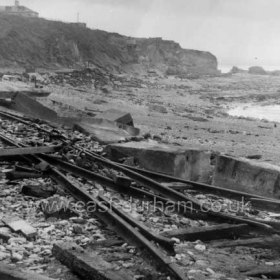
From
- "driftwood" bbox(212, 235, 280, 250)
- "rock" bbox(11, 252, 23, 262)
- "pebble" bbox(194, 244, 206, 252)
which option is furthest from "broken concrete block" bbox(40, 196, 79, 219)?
"driftwood" bbox(212, 235, 280, 250)

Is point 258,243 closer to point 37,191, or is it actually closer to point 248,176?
point 37,191

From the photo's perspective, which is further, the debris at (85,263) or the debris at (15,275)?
the debris at (85,263)

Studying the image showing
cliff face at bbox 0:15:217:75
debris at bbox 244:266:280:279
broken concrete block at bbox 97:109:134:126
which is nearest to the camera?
debris at bbox 244:266:280:279

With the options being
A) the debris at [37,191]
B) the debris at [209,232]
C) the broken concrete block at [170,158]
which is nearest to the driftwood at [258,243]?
the debris at [209,232]

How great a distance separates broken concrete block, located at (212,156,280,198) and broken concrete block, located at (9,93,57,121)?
19.6ft

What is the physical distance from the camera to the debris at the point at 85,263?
11.8 ft

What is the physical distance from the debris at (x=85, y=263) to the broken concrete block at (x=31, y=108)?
8683mm

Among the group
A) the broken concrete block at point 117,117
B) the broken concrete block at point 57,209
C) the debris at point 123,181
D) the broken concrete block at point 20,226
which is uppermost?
the broken concrete block at point 117,117

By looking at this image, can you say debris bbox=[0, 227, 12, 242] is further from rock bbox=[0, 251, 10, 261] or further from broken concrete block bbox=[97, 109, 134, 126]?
broken concrete block bbox=[97, 109, 134, 126]

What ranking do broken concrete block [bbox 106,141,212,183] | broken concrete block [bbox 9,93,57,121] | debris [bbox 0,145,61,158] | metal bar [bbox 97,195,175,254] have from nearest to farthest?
metal bar [bbox 97,195,175,254] < debris [bbox 0,145,61,158] < broken concrete block [bbox 106,141,212,183] < broken concrete block [bbox 9,93,57,121]

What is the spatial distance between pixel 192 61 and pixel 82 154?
87392 millimetres

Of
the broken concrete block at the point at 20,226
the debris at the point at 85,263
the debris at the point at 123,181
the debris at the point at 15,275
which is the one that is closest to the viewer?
the debris at the point at 15,275

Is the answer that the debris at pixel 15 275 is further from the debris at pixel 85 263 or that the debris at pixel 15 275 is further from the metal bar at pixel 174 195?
the metal bar at pixel 174 195

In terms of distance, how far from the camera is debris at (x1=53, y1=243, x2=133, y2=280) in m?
3.59
